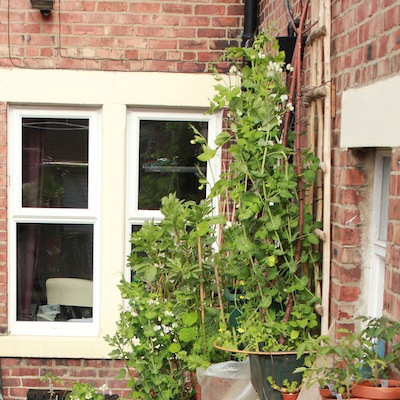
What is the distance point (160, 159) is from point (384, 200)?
8.57ft

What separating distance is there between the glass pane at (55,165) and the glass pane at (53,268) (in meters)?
0.21

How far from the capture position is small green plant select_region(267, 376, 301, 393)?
11.0ft

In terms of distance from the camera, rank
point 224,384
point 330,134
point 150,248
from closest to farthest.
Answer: point 330,134
point 224,384
point 150,248

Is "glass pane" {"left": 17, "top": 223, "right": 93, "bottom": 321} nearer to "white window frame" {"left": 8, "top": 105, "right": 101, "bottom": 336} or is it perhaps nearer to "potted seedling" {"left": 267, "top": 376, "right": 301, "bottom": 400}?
"white window frame" {"left": 8, "top": 105, "right": 101, "bottom": 336}

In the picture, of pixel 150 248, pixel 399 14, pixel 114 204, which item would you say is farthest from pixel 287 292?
pixel 114 204

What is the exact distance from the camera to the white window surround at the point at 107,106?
202 inches

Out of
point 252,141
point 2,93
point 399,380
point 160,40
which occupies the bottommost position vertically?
point 399,380

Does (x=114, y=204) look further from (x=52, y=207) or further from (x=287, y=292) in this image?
(x=287, y=292)

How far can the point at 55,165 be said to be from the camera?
5379 mm

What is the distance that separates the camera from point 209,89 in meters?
5.18

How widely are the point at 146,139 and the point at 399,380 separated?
3.29 metres

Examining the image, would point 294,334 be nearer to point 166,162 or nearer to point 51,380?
point 166,162

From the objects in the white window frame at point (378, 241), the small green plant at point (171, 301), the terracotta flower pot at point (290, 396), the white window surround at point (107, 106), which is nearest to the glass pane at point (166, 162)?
the white window surround at point (107, 106)

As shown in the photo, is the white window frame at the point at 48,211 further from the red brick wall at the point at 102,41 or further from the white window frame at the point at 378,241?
the white window frame at the point at 378,241
